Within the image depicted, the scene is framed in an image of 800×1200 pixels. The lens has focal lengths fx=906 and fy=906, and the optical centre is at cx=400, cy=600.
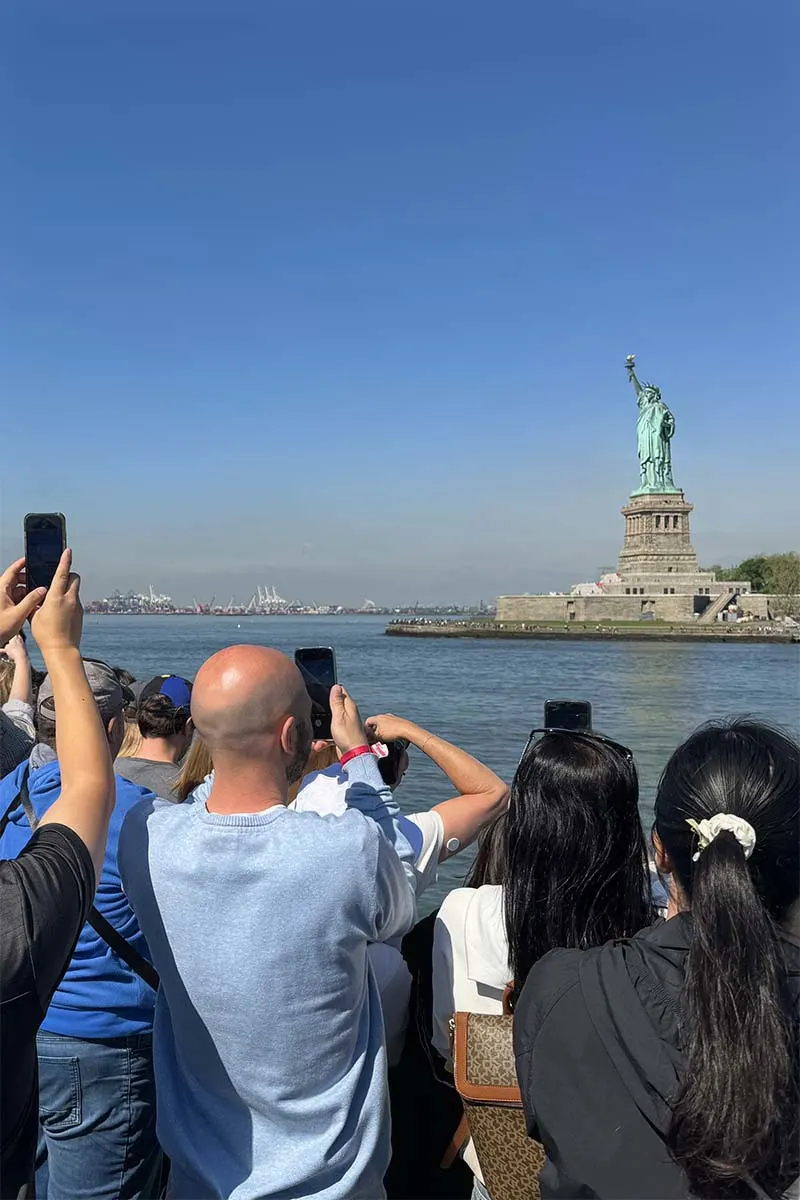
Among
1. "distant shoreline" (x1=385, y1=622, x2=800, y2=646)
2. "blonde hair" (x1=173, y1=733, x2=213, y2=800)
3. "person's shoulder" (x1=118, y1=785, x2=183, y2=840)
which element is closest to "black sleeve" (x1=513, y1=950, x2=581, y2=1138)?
"person's shoulder" (x1=118, y1=785, x2=183, y2=840)

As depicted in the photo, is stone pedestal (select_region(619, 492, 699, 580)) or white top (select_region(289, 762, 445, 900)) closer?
white top (select_region(289, 762, 445, 900))

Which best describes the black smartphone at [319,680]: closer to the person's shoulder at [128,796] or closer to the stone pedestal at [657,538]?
the person's shoulder at [128,796]

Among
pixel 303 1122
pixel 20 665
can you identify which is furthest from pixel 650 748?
pixel 303 1122

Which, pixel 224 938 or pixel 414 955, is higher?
pixel 224 938

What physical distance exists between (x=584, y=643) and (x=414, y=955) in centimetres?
5367

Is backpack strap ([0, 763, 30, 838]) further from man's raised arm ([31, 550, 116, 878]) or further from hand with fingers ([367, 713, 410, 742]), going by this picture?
hand with fingers ([367, 713, 410, 742])

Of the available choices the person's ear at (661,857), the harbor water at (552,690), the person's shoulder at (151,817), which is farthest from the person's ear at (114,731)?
the harbor water at (552,690)

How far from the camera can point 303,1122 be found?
1568 mm

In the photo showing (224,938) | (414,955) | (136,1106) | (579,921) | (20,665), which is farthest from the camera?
(20,665)

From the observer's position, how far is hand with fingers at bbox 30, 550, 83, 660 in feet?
5.07

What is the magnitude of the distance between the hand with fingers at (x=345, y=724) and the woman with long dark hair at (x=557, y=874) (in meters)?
0.38

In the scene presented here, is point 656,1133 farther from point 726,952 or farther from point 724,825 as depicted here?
point 724,825

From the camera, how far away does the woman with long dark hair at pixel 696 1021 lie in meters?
1.26

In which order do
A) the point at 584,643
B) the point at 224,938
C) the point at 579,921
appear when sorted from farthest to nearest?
the point at 584,643
the point at 579,921
the point at 224,938
